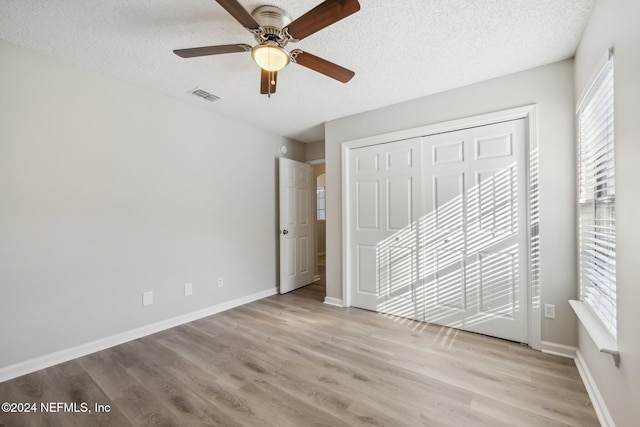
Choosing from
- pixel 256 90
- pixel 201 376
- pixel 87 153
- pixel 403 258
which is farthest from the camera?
pixel 403 258

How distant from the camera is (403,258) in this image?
3135 mm

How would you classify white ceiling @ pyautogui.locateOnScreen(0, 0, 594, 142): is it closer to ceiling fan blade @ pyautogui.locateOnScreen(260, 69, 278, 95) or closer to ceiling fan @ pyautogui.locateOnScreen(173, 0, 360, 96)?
ceiling fan @ pyautogui.locateOnScreen(173, 0, 360, 96)

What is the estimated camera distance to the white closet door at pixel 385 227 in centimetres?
307

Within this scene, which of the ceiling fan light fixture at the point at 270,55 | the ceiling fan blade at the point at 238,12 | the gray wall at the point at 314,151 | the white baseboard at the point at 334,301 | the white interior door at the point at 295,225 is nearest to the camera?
the ceiling fan blade at the point at 238,12

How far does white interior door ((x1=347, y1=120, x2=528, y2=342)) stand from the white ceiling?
0.65 meters

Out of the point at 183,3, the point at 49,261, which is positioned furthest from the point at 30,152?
the point at 183,3

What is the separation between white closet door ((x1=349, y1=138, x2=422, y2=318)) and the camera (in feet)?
10.1

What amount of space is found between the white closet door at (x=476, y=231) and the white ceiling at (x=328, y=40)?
0.64m

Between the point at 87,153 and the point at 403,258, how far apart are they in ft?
10.6

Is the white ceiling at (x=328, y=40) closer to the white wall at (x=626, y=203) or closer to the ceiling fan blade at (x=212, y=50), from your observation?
the ceiling fan blade at (x=212, y=50)

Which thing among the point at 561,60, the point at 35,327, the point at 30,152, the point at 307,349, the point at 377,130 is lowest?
the point at 307,349

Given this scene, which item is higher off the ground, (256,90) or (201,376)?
(256,90)

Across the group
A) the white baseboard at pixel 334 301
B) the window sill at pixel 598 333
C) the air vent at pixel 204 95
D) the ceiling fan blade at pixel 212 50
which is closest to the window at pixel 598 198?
the window sill at pixel 598 333

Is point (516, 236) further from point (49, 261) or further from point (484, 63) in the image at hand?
point (49, 261)
